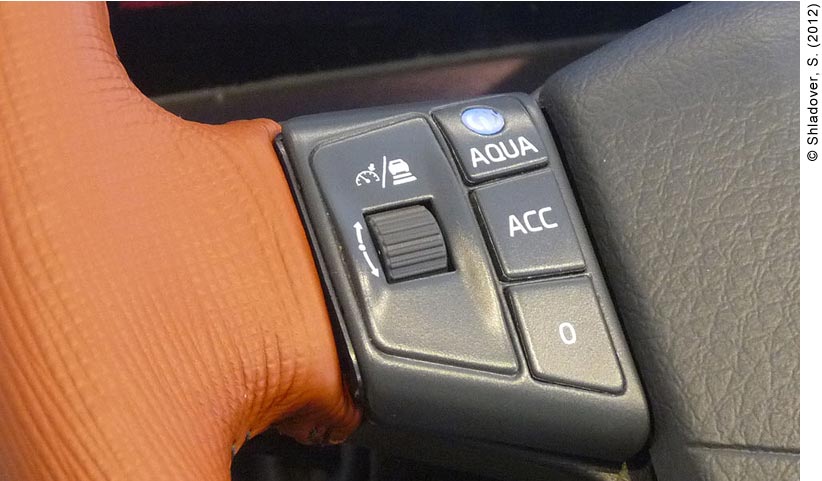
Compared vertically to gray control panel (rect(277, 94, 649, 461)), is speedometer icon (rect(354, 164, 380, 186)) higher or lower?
higher

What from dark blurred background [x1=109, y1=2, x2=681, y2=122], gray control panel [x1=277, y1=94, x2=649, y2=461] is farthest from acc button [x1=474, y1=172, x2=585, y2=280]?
dark blurred background [x1=109, y1=2, x2=681, y2=122]

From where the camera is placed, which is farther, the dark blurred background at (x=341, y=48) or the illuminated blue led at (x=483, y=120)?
the dark blurred background at (x=341, y=48)

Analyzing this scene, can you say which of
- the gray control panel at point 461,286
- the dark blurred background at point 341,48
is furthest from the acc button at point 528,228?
the dark blurred background at point 341,48

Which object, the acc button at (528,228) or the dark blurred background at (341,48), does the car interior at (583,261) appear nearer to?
the acc button at (528,228)

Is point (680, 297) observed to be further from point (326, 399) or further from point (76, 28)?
point (76, 28)

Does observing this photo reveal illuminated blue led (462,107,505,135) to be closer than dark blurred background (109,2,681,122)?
Yes

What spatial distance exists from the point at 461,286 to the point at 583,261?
89 mm

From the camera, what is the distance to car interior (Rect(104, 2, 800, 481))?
46 centimetres

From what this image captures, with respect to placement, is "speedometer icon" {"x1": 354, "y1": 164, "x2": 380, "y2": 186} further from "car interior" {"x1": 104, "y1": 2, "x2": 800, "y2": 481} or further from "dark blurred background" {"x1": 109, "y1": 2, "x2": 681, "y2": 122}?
"dark blurred background" {"x1": 109, "y1": 2, "x2": 681, "y2": 122}

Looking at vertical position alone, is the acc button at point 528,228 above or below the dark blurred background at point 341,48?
below

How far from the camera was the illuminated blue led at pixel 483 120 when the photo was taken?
1.73 feet

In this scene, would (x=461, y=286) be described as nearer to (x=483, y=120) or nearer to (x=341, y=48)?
(x=483, y=120)

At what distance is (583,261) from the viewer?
50 centimetres

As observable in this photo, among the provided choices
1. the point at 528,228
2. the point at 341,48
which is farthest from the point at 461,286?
the point at 341,48
